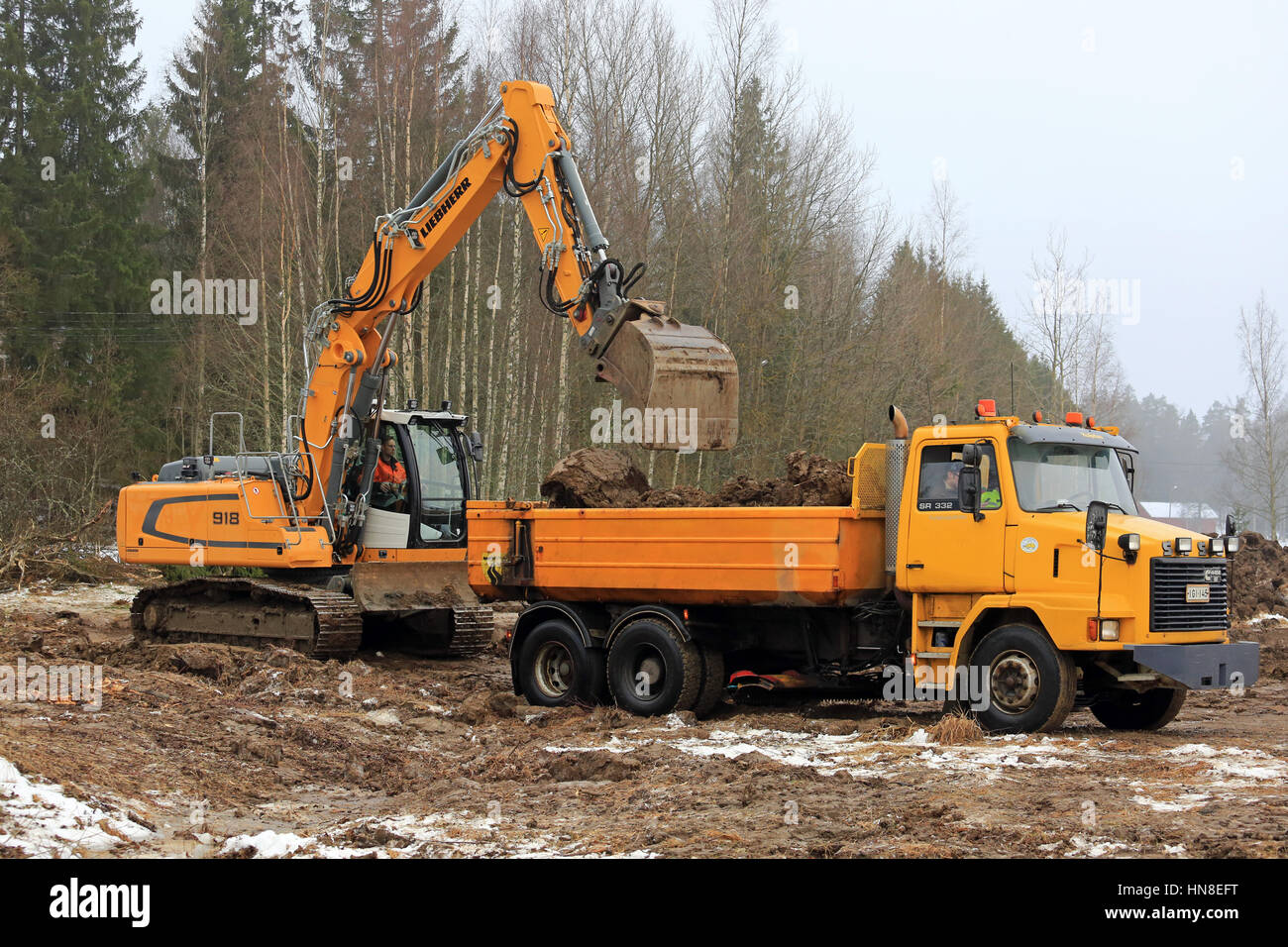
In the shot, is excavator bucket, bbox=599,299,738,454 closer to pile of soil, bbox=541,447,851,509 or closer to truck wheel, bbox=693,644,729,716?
pile of soil, bbox=541,447,851,509

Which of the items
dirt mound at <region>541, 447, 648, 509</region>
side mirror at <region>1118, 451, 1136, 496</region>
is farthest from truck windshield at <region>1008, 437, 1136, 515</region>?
dirt mound at <region>541, 447, 648, 509</region>

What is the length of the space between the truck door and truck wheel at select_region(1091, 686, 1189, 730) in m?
1.58

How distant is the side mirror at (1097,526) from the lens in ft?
31.5

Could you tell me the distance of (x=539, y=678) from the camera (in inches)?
493

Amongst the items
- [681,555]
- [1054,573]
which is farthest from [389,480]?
[1054,573]

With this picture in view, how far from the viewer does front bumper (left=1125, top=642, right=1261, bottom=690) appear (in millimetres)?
9492

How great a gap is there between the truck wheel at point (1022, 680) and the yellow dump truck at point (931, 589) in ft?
0.04

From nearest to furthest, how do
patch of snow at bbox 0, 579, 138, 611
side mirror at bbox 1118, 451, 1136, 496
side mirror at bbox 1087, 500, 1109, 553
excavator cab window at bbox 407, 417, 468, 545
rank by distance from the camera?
side mirror at bbox 1087, 500, 1109, 553 < side mirror at bbox 1118, 451, 1136, 496 < excavator cab window at bbox 407, 417, 468, 545 < patch of snow at bbox 0, 579, 138, 611
